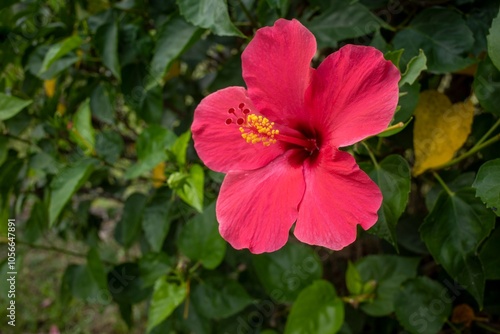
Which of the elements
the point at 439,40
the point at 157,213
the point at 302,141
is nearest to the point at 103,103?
the point at 157,213

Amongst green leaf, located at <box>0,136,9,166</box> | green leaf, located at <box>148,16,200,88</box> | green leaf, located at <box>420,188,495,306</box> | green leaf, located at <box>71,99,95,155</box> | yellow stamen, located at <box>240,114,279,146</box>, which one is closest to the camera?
yellow stamen, located at <box>240,114,279,146</box>

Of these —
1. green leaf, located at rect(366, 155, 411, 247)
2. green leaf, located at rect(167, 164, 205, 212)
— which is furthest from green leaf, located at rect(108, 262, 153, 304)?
green leaf, located at rect(366, 155, 411, 247)

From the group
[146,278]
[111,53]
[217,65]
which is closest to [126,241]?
[146,278]

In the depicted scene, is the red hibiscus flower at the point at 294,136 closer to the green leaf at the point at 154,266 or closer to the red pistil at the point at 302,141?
the red pistil at the point at 302,141

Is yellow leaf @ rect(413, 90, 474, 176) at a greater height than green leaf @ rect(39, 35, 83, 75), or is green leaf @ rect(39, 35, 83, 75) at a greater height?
yellow leaf @ rect(413, 90, 474, 176)

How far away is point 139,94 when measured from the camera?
4.68 ft

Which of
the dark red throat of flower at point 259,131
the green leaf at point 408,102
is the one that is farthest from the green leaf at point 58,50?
the green leaf at point 408,102

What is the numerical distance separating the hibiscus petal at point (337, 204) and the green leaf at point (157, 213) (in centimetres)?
63

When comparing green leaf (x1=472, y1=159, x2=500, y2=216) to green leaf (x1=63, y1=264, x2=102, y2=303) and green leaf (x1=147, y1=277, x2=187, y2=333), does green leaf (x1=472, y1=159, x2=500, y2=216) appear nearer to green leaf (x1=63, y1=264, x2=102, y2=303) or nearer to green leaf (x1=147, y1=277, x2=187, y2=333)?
green leaf (x1=147, y1=277, x2=187, y2=333)

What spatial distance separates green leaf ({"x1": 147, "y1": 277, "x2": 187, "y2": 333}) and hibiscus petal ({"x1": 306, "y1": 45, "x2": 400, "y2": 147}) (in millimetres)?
677

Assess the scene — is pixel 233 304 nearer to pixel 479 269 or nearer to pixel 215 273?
pixel 215 273

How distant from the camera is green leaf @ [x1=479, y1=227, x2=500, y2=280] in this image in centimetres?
99

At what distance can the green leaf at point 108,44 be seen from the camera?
133cm

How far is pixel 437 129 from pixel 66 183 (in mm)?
917
